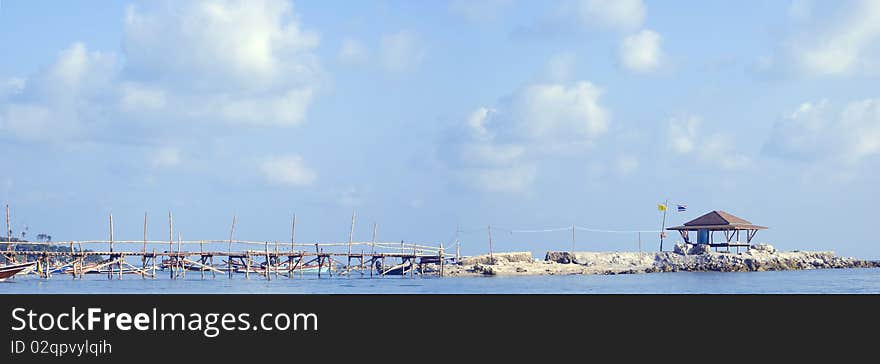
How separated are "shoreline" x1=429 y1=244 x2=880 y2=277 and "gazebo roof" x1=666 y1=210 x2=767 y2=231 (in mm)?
2289

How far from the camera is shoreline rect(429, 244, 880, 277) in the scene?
241 ft

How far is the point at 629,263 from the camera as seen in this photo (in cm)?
8300

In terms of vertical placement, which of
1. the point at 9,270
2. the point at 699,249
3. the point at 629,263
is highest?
the point at 9,270

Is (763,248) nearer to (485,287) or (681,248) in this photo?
(681,248)

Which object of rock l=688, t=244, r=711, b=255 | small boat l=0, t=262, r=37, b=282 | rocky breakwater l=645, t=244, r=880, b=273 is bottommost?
rocky breakwater l=645, t=244, r=880, b=273

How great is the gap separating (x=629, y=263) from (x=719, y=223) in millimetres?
8475

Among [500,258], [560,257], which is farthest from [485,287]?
[560,257]

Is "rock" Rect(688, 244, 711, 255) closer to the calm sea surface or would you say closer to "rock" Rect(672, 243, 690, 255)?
"rock" Rect(672, 243, 690, 255)

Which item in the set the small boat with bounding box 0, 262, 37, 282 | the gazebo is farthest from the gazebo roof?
the small boat with bounding box 0, 262, 37, 282

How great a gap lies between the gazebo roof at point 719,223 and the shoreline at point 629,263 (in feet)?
7.51

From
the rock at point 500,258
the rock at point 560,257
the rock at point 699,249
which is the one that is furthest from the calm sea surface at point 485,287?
the rock at point 699,249

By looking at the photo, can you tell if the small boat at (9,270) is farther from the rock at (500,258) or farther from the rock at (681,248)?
the rock at (681,248)
